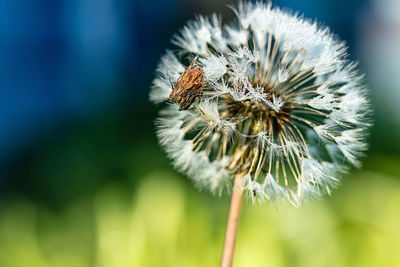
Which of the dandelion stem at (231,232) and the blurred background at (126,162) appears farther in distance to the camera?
the blurred background at (126,162)

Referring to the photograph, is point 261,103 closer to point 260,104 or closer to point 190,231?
point 260,104

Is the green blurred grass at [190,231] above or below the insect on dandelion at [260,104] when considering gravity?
below

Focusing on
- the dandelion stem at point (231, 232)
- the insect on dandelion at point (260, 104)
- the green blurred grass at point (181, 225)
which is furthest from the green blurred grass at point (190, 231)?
the dandelion stem at point (231, 232)

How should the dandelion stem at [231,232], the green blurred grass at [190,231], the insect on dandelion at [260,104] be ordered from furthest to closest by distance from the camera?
the green blurred grass at [190,231], the insect on dandelion at [260,104], the dandelion stem at [231,232]

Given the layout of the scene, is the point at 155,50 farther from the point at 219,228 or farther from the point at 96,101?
the point at 219,228

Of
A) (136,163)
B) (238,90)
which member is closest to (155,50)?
(136,163)

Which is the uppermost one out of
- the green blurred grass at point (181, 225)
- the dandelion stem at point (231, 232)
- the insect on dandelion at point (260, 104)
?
the insect on dandelion at point (260, 104)

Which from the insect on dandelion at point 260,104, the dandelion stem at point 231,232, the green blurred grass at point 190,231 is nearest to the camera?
the dandelion stem at point 231,232

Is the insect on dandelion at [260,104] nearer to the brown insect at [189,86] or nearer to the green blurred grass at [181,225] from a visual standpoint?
the brown insect at [189,86]
